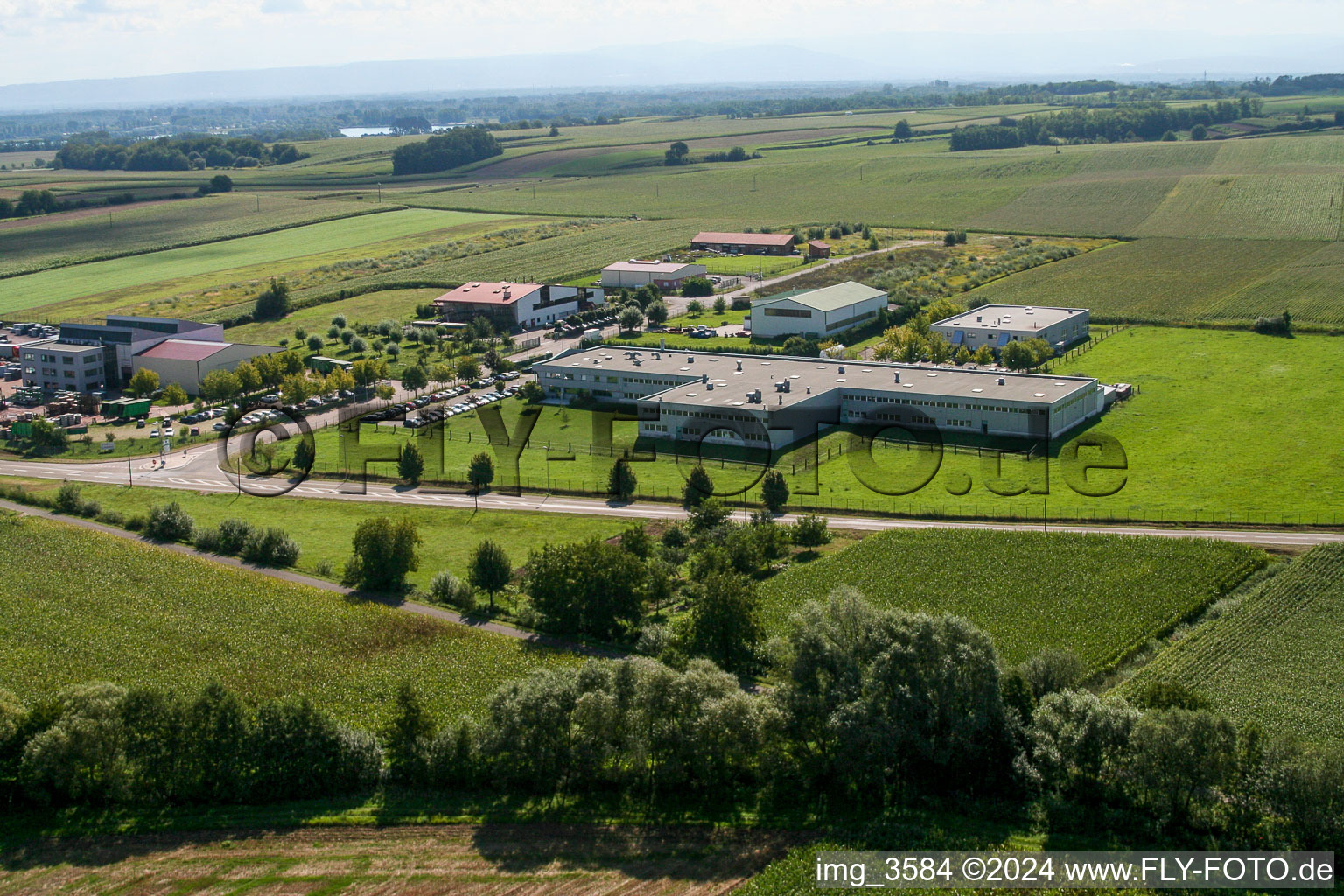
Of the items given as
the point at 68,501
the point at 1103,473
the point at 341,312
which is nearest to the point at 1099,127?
the point at 341,312

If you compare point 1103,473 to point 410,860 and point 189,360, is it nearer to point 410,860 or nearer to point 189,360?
point 410,860

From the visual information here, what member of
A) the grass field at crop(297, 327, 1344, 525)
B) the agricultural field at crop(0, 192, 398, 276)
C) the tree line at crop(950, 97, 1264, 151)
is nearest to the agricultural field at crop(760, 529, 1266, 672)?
the grass field at crop(297, 327, 1344, 525)

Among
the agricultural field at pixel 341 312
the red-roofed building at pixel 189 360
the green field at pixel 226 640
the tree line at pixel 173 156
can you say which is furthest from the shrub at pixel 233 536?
the tree line at pixel 173 156

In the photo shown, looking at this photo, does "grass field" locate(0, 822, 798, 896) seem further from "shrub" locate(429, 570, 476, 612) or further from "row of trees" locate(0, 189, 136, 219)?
"row of trees" locate(0, 189, 136, 219)

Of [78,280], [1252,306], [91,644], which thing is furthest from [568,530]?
[78,280]

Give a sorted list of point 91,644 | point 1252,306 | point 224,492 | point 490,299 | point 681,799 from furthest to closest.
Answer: point 490,299 < point 1252,306 < point 224,492 < point 91,644 < point 681,799

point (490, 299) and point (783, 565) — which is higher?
point (490, 299)

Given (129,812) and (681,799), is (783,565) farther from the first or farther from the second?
(129,812)

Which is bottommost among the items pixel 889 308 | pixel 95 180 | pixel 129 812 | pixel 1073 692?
pixel 129 812

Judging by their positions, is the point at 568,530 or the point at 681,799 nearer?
the point at 681,799
